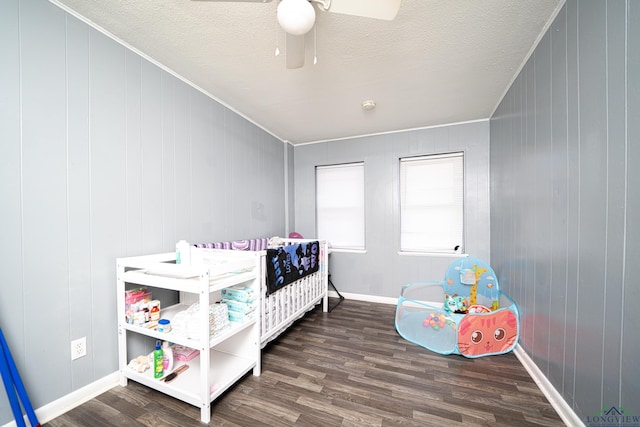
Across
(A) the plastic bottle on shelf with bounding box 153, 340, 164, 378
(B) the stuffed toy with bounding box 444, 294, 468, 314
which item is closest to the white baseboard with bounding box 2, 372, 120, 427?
(A) the plastic bottle on shelf with bounding box 153, 340, 164, 378

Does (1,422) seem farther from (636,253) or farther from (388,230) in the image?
(388,230)

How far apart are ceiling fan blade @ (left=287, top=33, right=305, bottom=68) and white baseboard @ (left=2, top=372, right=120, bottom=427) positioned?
7.32 feet

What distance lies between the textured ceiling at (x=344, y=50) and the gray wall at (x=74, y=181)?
0.77 ft

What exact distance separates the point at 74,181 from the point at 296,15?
1491 mm

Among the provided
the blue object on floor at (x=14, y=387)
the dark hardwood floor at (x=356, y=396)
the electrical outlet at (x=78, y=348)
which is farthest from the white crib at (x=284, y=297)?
the blue object on floor at (x=14, y=387)

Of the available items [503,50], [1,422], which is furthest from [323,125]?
[1,422]

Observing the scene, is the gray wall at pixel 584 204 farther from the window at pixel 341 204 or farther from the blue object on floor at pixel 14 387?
the blue object on floor at pixel 14 387

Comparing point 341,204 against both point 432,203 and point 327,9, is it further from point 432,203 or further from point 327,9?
point 327,9

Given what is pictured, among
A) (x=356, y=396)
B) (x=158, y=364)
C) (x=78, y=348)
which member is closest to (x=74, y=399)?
(x=78, y=348)

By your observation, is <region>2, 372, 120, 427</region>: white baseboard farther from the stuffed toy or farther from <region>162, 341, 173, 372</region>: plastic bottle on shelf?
the stuffed toy

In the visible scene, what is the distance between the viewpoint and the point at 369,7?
3.32 ft

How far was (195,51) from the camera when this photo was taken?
1629 mm

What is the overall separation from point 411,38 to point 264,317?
2.13m

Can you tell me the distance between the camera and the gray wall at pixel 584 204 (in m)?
0.88
